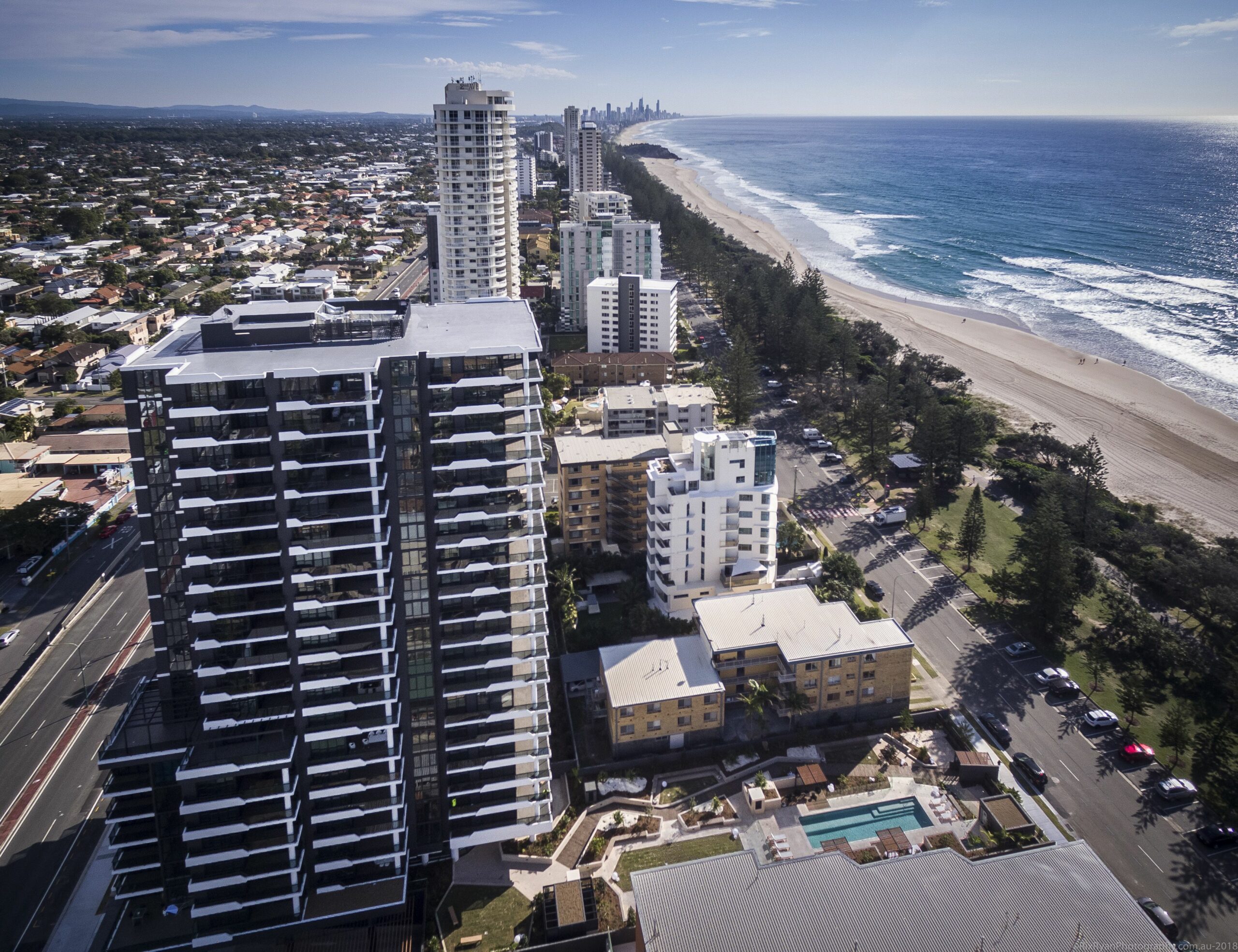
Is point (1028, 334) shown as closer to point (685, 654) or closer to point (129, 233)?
point (685, 654)

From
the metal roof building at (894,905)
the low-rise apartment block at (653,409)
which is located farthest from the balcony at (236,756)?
the low-rise apartment block at (653,409)

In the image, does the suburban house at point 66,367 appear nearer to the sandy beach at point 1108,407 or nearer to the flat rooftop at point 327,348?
the flat rooftop at point 327,348

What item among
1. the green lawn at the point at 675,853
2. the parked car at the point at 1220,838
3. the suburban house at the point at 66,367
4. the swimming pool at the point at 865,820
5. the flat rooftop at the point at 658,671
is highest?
the suburban house at the point at 66,367

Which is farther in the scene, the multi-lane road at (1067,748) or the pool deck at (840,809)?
the pool deck at (840,809)

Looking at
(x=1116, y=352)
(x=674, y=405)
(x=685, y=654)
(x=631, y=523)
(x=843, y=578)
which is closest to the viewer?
(x=685, y=654)

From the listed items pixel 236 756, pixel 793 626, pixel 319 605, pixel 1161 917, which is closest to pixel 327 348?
pixel 319 605

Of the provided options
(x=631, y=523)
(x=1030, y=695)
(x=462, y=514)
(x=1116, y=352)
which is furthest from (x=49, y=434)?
(x=1116, y=352)

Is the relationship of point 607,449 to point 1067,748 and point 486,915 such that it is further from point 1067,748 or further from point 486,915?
point 1067,748
